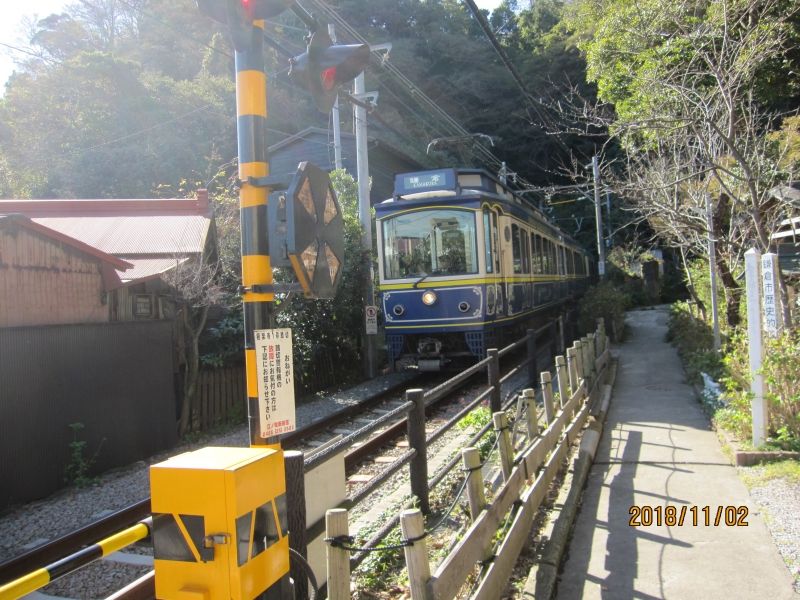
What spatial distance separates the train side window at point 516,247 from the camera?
11531mm

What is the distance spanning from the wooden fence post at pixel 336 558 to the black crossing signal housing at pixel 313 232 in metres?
1.01

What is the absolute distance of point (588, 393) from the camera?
8.33 meters

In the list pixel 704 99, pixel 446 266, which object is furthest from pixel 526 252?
pixel 704 99

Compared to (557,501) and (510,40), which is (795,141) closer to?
(557,501)

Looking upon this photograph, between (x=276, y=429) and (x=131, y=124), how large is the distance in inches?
904

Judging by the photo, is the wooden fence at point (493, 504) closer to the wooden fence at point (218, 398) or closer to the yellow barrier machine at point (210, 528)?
the yellow barrier machine at point (210, 528)

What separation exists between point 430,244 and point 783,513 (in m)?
6.67

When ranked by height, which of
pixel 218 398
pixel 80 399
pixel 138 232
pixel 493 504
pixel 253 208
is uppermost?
pixel 138 232

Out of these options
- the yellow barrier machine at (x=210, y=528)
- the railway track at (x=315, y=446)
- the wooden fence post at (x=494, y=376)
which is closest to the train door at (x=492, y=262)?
the railway track at (x=315, y=446)

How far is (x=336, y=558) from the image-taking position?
2.33 m

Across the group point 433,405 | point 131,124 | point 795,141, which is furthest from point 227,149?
point 795,141

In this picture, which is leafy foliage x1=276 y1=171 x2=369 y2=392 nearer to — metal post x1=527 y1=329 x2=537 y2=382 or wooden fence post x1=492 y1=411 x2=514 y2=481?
metal post x1=527 y1=329 x2=537 y2=382

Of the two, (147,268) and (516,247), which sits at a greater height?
(516,247)

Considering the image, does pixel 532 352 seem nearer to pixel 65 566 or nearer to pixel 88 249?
pixel 88 249
